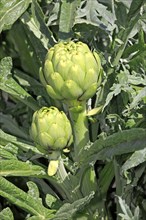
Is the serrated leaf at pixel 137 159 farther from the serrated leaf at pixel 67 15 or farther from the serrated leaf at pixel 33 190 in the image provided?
the serrated leaf at pixel 67 15

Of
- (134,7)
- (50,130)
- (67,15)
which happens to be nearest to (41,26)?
(67,15)

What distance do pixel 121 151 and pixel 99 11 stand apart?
0.37m

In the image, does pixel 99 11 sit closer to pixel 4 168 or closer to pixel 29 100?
pixel 29 100

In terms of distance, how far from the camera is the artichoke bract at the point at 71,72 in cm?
101

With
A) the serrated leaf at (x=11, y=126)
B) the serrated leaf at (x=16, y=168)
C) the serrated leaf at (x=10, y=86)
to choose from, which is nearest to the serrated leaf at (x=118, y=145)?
the serrated leaf at (x=16, y=168)

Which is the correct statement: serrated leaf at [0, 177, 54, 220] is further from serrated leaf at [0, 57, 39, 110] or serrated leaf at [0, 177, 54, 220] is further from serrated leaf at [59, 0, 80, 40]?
serrated leaf at [59, 0, 80, 40]

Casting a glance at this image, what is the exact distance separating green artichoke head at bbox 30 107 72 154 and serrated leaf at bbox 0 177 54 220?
9cm

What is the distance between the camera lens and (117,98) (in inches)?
47.9

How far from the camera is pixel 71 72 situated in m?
1.01

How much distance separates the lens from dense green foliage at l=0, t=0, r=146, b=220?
1048 mm

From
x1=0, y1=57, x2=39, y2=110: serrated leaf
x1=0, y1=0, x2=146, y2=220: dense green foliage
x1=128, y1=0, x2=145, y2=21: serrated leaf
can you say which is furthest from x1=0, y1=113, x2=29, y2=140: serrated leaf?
x1=128, y1=0, x2=145, y2=21: serrated leaf

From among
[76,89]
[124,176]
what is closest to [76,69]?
[76,89]

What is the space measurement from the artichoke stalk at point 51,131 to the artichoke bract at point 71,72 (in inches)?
1.7

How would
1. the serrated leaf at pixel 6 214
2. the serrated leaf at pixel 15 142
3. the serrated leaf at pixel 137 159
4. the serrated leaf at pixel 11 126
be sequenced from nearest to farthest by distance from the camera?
the serrated leaf at pixel 137 159
the serrated leaf at pixel 6 214
the serrated leaf at pixel 15 142
the serrated leaf at pixel 11 126
